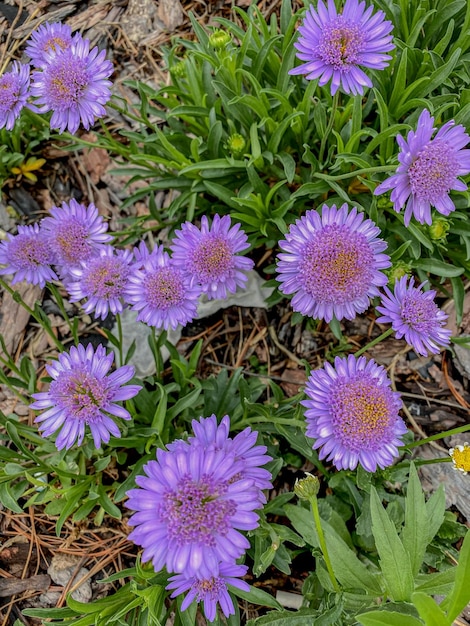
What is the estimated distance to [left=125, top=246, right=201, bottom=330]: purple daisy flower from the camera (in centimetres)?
273

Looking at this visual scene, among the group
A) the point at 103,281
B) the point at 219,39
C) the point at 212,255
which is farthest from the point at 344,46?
the point at 103,281

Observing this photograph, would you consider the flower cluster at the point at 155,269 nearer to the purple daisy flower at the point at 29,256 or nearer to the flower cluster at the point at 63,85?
the purple daisy flower at the point at 29,256

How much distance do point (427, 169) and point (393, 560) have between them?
1.65 metres

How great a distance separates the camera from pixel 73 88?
9.62 feet

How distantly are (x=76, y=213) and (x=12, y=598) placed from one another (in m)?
2.09

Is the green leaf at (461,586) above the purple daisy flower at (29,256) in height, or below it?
below

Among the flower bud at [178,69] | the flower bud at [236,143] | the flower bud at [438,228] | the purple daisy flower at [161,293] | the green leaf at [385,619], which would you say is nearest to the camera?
the green leaf at [385,619]

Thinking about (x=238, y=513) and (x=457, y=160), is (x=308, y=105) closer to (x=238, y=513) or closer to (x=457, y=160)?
(x=457, y=160)

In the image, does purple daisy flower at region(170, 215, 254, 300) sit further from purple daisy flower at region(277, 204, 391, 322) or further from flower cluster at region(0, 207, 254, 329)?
purple daisy flower at region(277, 204, 391, 322)

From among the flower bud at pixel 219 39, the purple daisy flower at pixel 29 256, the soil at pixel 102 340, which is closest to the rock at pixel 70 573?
the soil at pixel 102 340

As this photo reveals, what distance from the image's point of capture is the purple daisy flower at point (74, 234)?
9.59 ft

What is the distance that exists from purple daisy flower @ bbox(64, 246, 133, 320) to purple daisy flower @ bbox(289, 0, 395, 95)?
1.24m

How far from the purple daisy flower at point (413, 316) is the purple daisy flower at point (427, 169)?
36cm

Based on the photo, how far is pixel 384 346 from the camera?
3404 mm
